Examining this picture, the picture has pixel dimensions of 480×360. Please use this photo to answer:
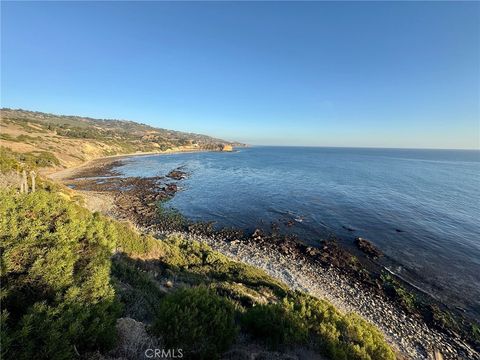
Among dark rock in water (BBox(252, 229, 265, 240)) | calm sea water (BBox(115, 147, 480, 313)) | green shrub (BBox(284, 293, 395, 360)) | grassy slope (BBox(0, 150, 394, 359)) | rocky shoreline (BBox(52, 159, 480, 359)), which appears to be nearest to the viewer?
grassy slope (BBox(0, 150, 394, 359))

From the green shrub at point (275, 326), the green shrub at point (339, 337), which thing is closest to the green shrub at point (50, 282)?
the green shrub at point (275, 326)

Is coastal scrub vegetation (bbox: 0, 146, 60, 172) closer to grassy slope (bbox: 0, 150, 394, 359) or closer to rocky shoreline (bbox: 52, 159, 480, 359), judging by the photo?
rocky shoreline (bbox: 52, 159, 480, 359)

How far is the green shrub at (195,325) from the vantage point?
18.3ft

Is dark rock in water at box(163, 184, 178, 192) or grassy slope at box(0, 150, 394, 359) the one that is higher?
grassy slope at box(0, 150, 394, 359)

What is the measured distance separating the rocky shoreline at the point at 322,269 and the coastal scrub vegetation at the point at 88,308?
5904 mm

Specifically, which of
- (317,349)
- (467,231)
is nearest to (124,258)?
(317,349)

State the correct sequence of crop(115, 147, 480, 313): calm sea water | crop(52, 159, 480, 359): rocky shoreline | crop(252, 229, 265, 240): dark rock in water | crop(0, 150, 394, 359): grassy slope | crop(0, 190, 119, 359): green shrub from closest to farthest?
crop(0, 190, 119, 359): green shrub, crop(0, 150, 394, 359): grassy slope, crop(52, 159, 480, 359): rocky shoreline, crop(115, 147, 480, 313): calm sea water, crop(252, 229, 265, 240): dark rock in water

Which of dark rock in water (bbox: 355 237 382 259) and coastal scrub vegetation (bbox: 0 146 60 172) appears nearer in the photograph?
dark rock in water (bbox: 355 237 382 259)

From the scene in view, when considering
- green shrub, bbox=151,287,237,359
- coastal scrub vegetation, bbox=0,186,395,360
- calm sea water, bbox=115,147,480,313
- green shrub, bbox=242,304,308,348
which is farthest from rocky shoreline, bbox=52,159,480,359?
green shrub, bbox=151,287,237,359

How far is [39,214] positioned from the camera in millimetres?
5348

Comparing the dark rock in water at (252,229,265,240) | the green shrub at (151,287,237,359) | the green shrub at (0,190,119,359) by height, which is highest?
the green shrub at (0,190,119,359)

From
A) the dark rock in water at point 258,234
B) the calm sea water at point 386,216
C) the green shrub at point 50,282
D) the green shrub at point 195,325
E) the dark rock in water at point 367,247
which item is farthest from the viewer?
the dark rock in water at point 258,234

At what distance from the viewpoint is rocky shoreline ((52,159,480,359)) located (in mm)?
12125

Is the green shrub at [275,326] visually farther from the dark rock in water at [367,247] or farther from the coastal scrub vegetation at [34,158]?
the coastal scrub vegetation at [34,158]
